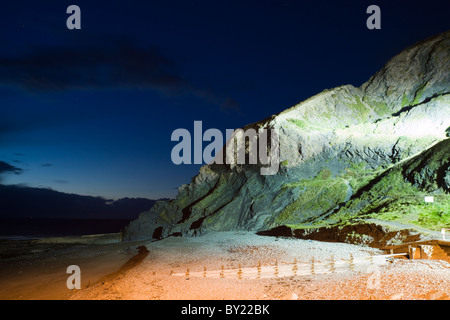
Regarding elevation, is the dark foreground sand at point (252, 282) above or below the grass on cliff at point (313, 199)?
below

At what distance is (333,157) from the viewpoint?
37.4 metres

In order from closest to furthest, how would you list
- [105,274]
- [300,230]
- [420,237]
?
[420,237] < [105,274] < [300,230]

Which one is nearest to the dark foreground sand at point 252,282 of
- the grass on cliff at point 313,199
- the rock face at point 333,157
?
the grass on cliff at point 313,199

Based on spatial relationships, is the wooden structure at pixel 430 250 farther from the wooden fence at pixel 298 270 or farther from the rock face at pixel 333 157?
the rock face at pixel 333 157

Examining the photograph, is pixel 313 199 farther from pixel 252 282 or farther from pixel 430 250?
pixel 252 282

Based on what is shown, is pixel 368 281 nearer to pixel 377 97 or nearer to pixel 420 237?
pixel 420 237

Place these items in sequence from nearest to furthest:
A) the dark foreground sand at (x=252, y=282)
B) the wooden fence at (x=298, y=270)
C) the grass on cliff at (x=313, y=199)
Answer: the dark foreground sand at (x=252, y=282) → the wooden fence at (x=298, y=270) → the grass on cliff at (x=313, y=199)

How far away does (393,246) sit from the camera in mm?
15953

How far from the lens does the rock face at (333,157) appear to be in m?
31.9

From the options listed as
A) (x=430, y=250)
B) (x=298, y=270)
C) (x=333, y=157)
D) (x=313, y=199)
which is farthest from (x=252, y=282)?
(x=333, y=157)

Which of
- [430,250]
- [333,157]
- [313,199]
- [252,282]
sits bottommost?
[252,282]

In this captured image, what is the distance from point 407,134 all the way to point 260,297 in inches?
1324

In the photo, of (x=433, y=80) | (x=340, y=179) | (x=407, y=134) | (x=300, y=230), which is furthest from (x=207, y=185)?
(x=433, y=80)
